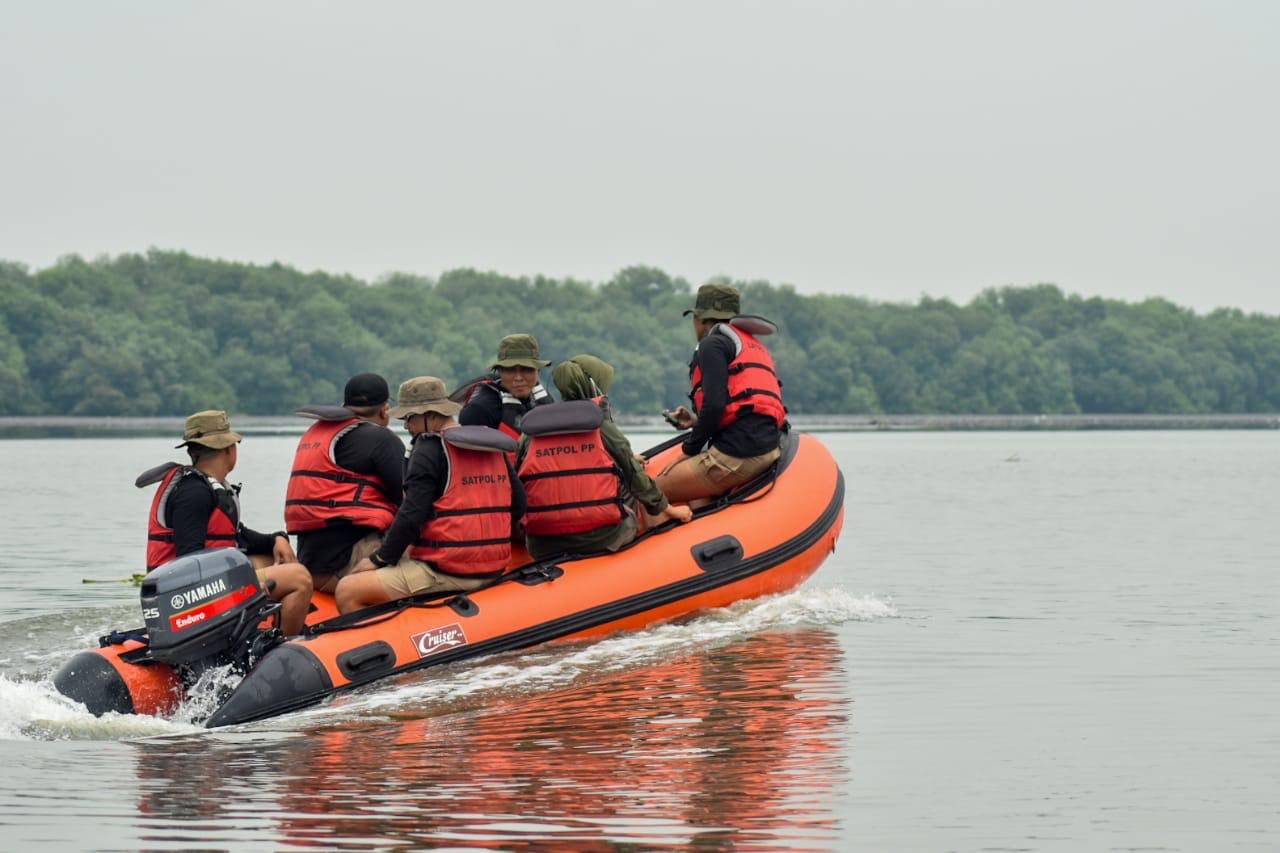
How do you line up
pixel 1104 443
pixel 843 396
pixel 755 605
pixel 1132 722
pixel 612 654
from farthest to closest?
pixel 843 396 → pixel 1104 443 → pixel 755 605 → pixel 612 654 → pixel 1132 722

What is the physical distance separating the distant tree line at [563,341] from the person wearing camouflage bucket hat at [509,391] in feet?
240

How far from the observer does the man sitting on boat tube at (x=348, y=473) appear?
838 centimetres

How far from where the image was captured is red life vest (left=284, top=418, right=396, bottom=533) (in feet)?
27.5

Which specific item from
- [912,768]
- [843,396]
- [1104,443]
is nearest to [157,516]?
[912,768]

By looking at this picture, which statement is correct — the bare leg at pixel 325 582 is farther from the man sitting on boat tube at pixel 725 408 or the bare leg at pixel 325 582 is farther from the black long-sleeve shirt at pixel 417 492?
the man sitting on boat tube at pixel 725 408

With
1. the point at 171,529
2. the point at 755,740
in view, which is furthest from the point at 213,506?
the point at 755,740

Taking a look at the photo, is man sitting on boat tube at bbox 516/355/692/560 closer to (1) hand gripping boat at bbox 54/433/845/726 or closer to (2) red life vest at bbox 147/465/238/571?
(1) hand gripping boat at bbox 54/433/845/726

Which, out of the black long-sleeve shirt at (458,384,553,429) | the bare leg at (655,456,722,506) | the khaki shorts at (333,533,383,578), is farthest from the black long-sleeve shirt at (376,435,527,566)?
the bare leg at (655,456,722,506)

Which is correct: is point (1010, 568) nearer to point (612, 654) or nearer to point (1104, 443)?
point (612, 654)

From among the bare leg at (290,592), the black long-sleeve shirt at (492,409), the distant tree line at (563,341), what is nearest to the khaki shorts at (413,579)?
the bare leg at (290,592)

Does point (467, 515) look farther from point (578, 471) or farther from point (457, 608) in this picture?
point (578, 471)

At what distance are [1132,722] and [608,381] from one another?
3.02 m

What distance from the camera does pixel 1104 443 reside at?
6044cm

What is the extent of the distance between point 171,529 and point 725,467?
3.37 meters
